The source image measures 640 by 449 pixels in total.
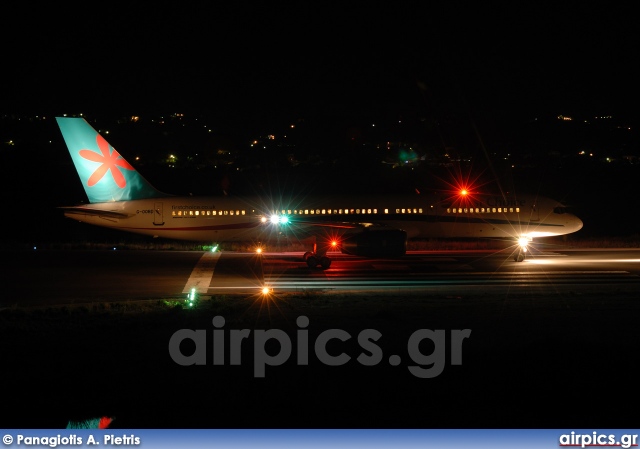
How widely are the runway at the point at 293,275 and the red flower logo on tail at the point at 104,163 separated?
689 centimetres

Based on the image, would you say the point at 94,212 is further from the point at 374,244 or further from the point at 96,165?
the point at 374,244

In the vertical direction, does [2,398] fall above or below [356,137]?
below

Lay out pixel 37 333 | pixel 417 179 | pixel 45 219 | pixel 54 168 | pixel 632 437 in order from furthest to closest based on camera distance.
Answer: pixel 54 168, pixel 417 179, pixel 45 219, pixel 37 333, pixel 632 437

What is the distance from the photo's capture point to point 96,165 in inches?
1806

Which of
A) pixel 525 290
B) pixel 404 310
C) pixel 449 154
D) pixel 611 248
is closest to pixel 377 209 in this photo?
pixel 611 248

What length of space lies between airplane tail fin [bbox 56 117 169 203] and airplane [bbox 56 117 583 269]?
0.19ft

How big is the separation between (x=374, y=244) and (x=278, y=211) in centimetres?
1509

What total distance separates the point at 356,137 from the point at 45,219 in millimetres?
101968

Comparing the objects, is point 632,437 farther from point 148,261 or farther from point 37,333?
point 148,261

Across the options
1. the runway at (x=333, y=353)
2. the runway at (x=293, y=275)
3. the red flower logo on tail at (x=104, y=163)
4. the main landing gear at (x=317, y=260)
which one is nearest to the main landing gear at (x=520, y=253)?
the runway at (x=293, y=275)

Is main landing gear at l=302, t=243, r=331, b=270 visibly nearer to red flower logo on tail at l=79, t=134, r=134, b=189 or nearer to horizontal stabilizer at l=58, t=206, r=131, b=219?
horizontal stabilizer at l=58, t=206, r=131, b=219

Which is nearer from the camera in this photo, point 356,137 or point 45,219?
point 45,219

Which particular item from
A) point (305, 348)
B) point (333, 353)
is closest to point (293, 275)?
point (305, 348)

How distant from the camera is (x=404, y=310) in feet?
62.8
